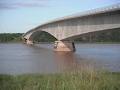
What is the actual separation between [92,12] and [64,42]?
69.6ft

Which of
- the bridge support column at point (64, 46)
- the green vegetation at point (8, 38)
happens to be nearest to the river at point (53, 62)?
the bridge support column at point (64, 46)

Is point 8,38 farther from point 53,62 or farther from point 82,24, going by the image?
point 53,62

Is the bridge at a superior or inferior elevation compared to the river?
superior

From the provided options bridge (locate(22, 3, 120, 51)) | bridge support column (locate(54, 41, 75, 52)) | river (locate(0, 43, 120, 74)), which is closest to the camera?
river (locate(0, 43, 120, 74))

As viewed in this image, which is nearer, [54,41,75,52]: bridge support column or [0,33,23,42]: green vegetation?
[54,41,75,52]: bridge support column

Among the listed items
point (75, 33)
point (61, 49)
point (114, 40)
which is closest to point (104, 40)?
point (114, 40)

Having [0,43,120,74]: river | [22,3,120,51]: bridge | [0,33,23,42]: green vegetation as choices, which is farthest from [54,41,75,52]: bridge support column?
[0,33,23,42]: green vegetation

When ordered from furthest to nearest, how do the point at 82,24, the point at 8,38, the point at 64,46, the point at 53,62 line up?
the point at 8,38 < the point at 64,46 < the point at 82,24 < the point at 53,62

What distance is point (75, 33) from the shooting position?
5375cm

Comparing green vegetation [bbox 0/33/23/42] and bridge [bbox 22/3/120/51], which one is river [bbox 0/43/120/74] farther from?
green vegetation [bbox 0/33/23/42]

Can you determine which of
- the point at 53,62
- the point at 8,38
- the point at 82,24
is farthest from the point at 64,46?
the point at 8,38

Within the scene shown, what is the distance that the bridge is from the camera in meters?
41.9

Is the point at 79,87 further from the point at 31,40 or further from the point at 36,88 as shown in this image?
the point at 31,40

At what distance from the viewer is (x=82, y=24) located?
5091 cm
